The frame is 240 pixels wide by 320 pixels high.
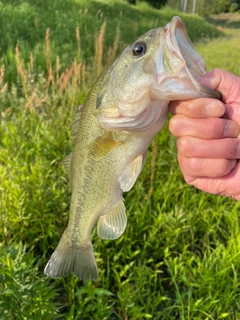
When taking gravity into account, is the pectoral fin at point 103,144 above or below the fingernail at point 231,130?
below

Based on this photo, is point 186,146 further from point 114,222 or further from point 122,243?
point 122,243

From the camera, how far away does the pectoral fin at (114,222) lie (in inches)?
63.0

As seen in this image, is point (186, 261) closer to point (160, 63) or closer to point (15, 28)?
point (160, 63)

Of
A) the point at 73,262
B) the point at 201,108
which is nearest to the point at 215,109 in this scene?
the point at 201,108

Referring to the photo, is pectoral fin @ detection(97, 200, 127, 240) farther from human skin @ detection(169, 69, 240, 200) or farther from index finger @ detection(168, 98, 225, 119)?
index finger @ detection(168, 98, 225, 119)

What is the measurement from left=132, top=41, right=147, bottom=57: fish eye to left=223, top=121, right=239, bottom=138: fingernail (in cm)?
41

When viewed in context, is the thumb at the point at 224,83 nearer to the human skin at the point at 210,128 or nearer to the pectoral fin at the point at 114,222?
the human skin at the point at 210,128

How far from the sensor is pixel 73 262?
5.78ft

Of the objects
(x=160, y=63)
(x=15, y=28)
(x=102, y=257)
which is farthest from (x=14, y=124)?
(x=15, y=28)

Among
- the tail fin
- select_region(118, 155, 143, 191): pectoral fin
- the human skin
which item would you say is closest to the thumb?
the human skin

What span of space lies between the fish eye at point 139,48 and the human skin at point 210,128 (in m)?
0.21

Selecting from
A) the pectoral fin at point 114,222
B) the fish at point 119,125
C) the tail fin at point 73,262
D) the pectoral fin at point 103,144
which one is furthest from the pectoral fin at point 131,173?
the tail fin at point 73,262

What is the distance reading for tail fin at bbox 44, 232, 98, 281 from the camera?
68.0 inches

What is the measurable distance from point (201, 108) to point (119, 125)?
287mm
